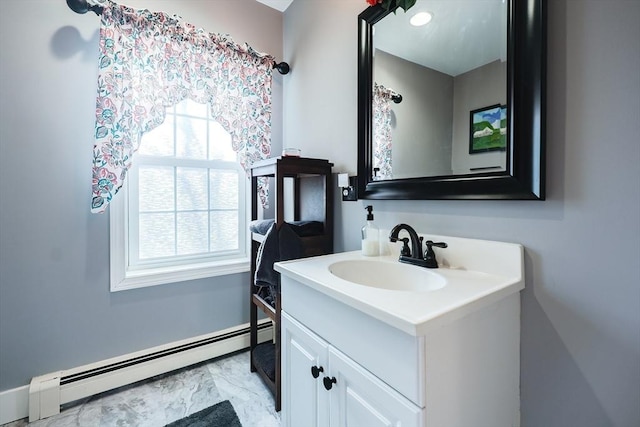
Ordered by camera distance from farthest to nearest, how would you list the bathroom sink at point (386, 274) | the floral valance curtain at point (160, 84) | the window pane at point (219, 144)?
the window pane at point (219, 144)
the floral valance curtain at point (160, 84)
the bathroom sink at point (386, 274)

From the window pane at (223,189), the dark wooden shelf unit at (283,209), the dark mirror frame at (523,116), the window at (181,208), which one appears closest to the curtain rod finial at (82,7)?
the window at (181,208)

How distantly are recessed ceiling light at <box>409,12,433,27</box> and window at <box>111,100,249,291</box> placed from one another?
139 centimetres

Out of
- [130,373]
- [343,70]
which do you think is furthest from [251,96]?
[130,373]

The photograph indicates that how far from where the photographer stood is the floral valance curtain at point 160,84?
1.50m

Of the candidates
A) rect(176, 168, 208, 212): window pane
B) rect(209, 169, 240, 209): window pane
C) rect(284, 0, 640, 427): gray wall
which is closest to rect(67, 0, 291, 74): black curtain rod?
rect(176, 168, 208, 212): window pane

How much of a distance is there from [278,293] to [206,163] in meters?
1.11

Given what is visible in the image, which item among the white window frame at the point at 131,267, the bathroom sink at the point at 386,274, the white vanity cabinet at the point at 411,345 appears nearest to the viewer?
the white vanity cabinet at the point at 411,345

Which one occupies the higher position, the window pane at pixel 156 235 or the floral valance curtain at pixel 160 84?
the floral valance curtain at pixel 160 84

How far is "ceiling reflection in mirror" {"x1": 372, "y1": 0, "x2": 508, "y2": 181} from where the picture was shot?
95cm

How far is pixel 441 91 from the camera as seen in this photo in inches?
44.2

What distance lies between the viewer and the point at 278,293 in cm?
143

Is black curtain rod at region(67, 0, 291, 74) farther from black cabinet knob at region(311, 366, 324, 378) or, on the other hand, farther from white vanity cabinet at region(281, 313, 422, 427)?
black cabinet knob at region(311, 366, 324, 378)

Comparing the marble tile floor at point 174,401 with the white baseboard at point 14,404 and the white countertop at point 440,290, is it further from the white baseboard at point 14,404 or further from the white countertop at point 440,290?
the white countertop at point 440,290

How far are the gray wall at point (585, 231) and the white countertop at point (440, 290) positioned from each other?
60 millimetres
